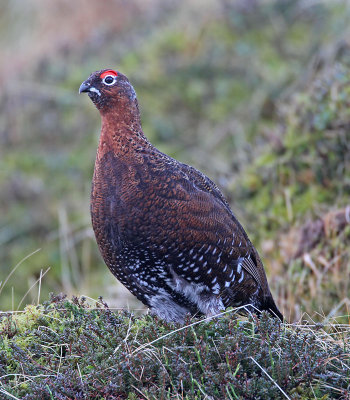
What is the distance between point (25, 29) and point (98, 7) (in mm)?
1731

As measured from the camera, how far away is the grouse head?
4.49m

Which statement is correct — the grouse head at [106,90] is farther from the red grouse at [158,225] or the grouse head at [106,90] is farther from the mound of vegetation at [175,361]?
the mound of vegetation at [175,361]

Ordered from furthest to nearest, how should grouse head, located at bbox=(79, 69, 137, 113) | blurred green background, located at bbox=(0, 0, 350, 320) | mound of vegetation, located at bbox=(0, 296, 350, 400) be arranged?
blurred green background, located at bbox=(0, 0, 350, 320) < grouse head, located at bbox=(79, 69, 137, 113) < mound of vegetation, located at bbox=(0, 296, 350, 400)

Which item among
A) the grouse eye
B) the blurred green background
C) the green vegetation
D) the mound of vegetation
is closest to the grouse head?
the grouse eye

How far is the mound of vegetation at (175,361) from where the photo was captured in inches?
123

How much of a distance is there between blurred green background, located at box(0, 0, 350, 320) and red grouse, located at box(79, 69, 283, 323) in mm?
1024

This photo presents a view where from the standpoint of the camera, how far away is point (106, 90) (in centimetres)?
450

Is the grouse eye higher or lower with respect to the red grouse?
higher

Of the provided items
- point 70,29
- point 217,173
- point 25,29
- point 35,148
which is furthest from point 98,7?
point 217,173

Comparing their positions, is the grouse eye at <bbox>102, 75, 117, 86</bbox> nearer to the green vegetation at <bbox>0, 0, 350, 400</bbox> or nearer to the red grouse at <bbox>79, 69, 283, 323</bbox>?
the red grouse at <bbox>79, 69, 283, 323</bbox>

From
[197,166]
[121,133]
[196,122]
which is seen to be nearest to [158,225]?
[121,133]

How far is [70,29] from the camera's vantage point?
44.5 ft

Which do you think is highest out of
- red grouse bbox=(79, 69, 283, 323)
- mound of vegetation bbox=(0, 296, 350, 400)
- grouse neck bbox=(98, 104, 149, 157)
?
grouse neck bbox=(98, 104, 149, 157)

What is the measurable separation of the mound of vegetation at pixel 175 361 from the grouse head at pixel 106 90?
1.57 m
